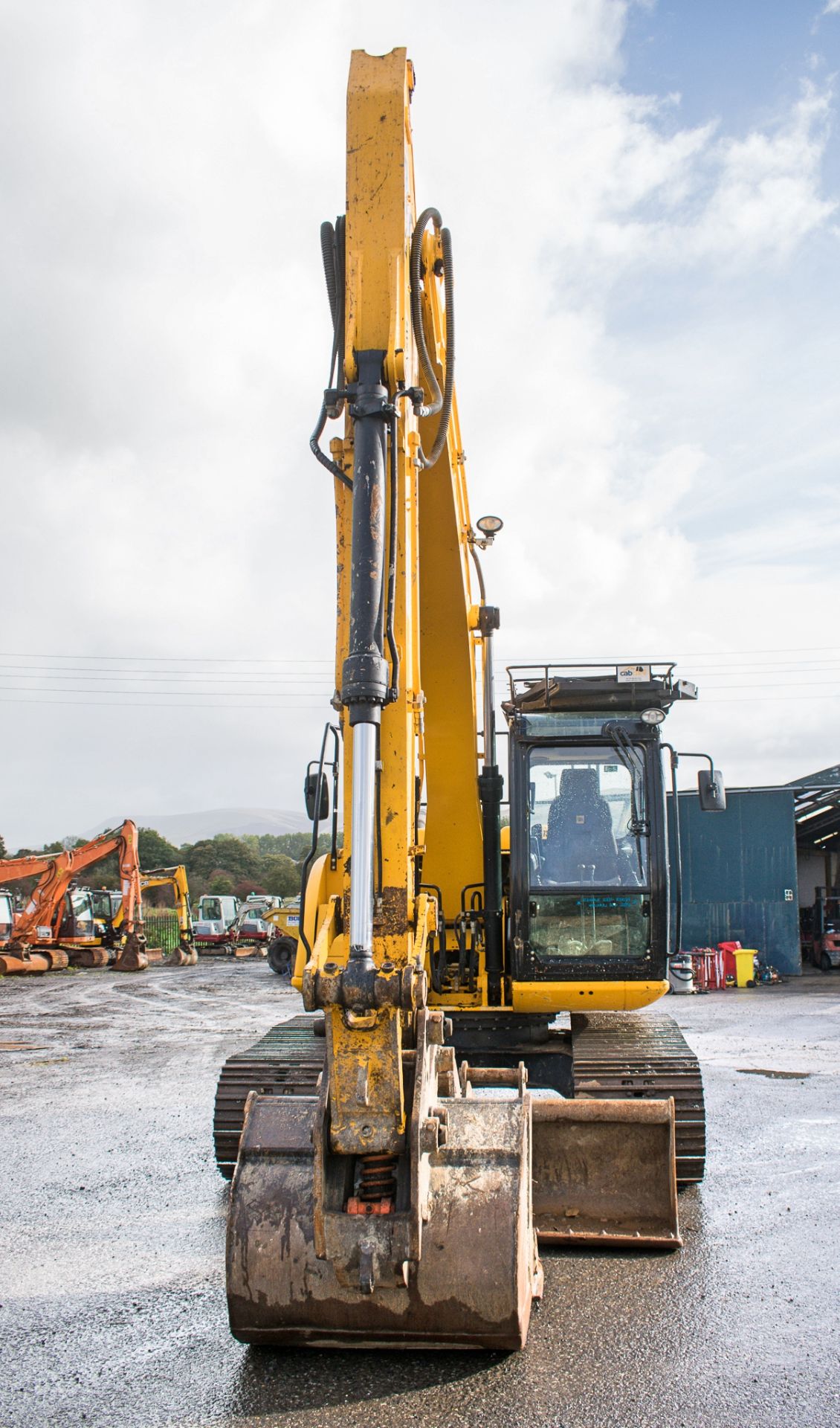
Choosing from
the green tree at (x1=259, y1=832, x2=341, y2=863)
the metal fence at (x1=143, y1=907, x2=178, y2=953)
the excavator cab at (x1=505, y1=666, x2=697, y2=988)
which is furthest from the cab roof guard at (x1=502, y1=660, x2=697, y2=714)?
the green tree at (x1=259, y1=832, x2=341, y2=863)

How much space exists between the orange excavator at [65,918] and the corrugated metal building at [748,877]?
13783 mm

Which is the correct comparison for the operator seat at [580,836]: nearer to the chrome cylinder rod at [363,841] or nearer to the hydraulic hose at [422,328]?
the hydraulic hose at [422,328]

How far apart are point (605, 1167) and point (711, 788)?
238cm

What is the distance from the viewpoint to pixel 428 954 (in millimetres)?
6461

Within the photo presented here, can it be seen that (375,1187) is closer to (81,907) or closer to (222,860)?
(81,907)

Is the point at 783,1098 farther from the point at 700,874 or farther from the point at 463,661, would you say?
the point at 700,874

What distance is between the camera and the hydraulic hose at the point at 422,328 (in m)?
4.40

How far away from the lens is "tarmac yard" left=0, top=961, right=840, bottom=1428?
3.56 meters

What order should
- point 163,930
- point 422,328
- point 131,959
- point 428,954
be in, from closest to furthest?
point 422,328 → point 428,954 → point 131,959 → point 163,930

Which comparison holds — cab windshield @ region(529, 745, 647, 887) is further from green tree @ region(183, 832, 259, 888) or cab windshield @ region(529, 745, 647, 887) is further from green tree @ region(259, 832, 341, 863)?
green tree @ region(259, 832, 341, 863)

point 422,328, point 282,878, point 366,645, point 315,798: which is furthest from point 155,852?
point 366,645

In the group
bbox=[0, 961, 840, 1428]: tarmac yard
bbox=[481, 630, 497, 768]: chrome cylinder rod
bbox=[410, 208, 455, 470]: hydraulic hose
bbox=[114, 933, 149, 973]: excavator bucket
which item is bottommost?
bbox=[114, 933, 149, 973]: excavator bucket

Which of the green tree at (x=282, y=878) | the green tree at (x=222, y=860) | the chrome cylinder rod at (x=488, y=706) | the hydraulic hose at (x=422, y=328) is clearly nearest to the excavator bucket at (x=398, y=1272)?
the hydraulic hose at (x=422, y=328)

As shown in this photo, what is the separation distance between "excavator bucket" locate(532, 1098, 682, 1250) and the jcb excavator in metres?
0.01
